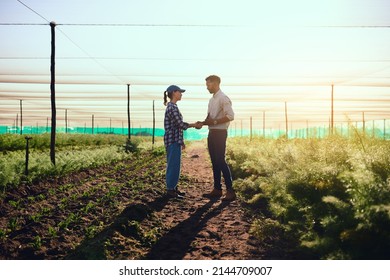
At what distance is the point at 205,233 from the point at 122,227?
3.54 feet

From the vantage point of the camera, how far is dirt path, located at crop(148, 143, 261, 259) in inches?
140

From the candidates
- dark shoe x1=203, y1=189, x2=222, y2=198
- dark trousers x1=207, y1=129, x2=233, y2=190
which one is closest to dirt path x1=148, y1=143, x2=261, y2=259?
dark shoe x1=203, y1=189, x2=222, y2=198

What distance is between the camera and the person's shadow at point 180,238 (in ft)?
11.7

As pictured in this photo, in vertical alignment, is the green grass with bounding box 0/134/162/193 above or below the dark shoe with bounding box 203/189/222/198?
above

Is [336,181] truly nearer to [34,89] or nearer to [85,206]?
[85,206]

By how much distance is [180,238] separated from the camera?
13.4 feet

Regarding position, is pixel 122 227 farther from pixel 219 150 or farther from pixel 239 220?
pixel 219 150

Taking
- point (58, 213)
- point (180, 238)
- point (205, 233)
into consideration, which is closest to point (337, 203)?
point (205, 233)

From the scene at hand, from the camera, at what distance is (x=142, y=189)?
7445mm

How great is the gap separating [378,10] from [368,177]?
6577 mm

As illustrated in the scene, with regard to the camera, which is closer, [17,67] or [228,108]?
[228,108]

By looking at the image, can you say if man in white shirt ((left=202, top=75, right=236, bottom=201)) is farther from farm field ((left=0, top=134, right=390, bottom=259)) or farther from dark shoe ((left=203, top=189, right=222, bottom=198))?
farm field ((left=0, top=134, right=390, bottom=259))

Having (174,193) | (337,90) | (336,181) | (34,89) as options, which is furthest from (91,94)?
(336,181)

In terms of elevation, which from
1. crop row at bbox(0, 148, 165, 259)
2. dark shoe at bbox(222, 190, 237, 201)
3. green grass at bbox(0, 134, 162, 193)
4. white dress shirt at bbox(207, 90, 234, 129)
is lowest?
crop row at bbox(0, 148, 165, 259)
